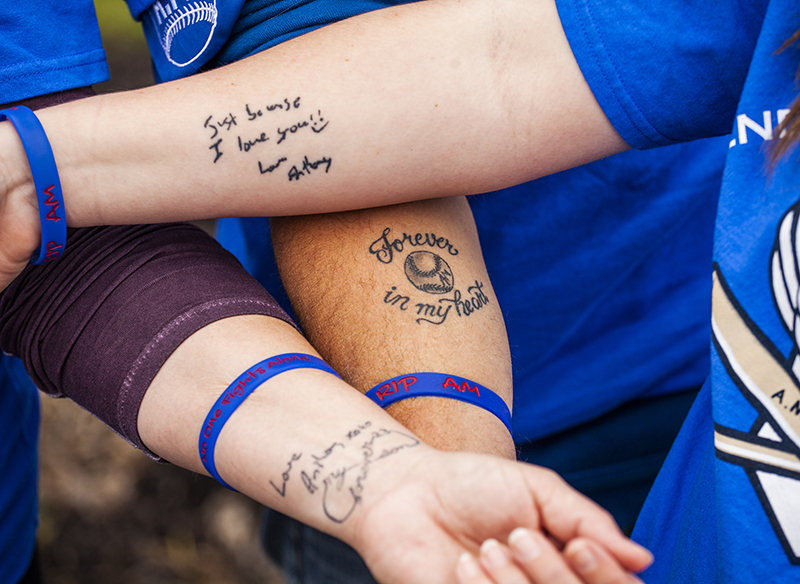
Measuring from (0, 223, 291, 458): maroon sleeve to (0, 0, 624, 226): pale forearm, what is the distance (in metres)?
0.07

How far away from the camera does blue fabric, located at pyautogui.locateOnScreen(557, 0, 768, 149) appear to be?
72cm

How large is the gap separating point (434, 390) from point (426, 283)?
0.16 meters

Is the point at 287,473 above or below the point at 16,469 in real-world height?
above

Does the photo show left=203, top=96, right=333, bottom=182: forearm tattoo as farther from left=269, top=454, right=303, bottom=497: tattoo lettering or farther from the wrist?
left=269, top=454, right=303, bottom=497: tattoo lettering

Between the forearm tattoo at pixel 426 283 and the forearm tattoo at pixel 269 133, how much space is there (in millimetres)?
151

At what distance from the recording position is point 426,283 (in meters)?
0.88

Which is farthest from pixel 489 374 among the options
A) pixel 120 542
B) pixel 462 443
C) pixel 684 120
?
pixel 120 542

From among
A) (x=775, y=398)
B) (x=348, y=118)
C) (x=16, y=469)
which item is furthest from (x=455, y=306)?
(x=16, y=469)

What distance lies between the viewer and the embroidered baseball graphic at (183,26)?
35.2 inches

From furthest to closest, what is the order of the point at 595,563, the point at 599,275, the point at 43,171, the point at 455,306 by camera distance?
the point at 599,275 < the point at 455,306 < the point at 43,171 < the point at 595,563

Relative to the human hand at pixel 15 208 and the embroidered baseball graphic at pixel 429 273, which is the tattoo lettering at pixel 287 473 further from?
the human hand at pixel 15 208


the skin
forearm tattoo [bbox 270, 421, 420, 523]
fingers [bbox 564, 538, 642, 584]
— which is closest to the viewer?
fingers [bbox 564, 538, 642, 584]

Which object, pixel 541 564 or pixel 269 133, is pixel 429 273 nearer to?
pixel 269 133

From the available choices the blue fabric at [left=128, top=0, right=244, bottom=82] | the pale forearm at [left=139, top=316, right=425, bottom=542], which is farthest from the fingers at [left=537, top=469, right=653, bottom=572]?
the blue fabric at [left=128, top=0, right=244, bottom=82]
